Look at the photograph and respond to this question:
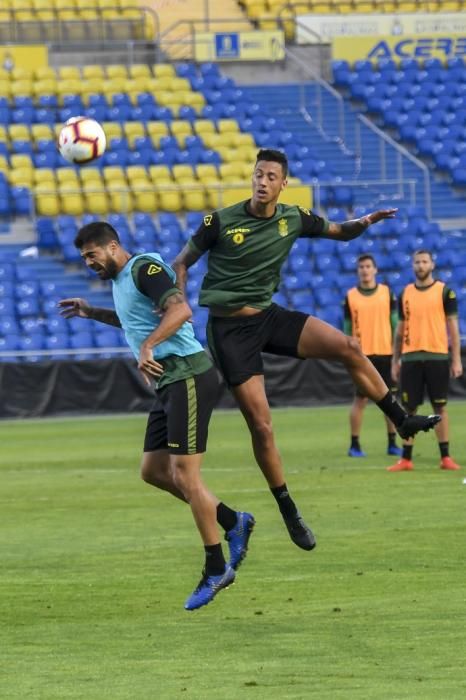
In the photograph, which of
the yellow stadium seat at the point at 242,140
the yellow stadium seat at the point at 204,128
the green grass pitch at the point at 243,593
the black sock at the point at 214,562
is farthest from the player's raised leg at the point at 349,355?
the yellow stadium seat at the point at 204,128

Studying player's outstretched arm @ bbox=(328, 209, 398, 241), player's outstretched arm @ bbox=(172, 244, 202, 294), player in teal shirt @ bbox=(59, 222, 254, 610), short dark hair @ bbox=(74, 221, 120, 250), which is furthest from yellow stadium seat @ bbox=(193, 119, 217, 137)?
short dark hair @ bbox=(74, 221, 120, 250)

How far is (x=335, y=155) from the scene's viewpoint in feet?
122

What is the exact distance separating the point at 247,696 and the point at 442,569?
3564 mm

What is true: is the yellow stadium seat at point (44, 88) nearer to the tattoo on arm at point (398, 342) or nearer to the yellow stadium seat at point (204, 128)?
the yellow stadium seat at point (204, 128)

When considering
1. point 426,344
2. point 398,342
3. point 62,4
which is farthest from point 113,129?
point 426,344

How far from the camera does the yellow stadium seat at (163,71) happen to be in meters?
38.6

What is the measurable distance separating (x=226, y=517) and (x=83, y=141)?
13.1ft

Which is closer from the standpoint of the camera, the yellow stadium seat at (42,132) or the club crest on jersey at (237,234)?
the club crest on jersey at (237,234)

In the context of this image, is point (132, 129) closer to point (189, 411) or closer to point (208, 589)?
point (189, 411)

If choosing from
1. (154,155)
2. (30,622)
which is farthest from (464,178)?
(30,622)

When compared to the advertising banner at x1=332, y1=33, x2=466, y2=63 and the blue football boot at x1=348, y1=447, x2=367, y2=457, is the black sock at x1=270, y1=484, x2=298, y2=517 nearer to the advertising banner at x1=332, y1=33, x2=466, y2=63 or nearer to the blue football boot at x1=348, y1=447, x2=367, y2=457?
the blue football boot at x1=348, y1=447, x2=367, y2=457

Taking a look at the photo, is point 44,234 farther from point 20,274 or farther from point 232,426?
point 232,426

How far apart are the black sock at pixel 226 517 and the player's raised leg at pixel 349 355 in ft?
3.94

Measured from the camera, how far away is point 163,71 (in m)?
38.8
